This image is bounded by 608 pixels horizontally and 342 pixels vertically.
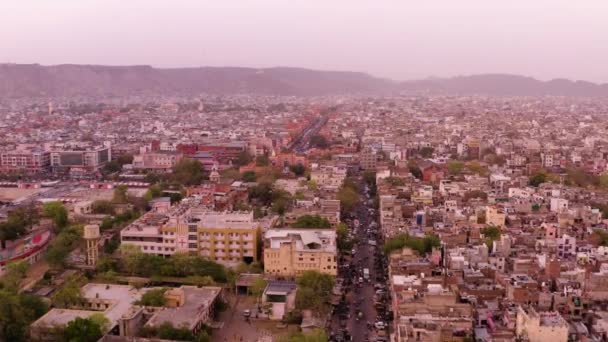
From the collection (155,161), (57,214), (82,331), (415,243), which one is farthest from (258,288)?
(155,161)

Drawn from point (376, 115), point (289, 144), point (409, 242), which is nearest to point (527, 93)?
point (376, 115)

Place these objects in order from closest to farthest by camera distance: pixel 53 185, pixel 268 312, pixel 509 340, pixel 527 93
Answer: pixel 509 340, pixel 268 312, pixel 53 185, pixel 527 93

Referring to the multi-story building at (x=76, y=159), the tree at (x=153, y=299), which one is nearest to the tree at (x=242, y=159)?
the multi-story building at (x=76, y=159)

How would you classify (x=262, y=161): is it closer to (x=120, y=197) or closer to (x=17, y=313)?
(x=120, y=197)

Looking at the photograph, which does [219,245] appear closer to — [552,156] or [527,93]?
[552,156]

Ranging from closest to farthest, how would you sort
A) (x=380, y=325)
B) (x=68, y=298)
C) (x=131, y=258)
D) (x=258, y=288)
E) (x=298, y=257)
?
1. (x=380, y=325)
2. (x=68, y=298)
3. (x=258, y=288)
4. (x=298, y=257)
5. (x=131, y=258)
